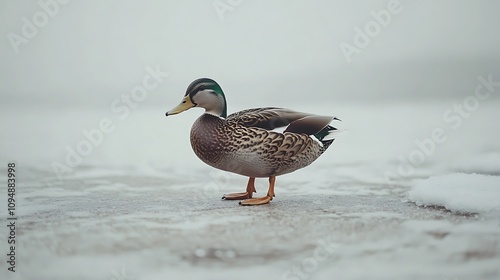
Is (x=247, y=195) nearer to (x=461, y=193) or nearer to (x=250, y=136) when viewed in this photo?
(x=250, y=136)

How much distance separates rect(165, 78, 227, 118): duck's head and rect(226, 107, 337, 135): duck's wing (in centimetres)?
6

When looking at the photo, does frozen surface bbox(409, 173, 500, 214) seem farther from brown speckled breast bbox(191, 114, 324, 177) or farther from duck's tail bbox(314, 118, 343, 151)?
brown speckled breast bbox(191, 114, 324, 177)

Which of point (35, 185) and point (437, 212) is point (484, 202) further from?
point (35, 185)

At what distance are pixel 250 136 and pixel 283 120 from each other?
14cm

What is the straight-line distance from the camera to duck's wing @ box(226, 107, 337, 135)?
198 cm

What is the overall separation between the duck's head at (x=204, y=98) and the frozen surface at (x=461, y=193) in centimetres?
74

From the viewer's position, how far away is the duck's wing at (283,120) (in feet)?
6.51

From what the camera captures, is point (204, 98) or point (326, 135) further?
point (326, 135)

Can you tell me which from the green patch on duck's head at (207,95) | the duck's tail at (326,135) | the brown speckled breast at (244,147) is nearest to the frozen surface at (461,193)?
the duck's tail at (326,135)

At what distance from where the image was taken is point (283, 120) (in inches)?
78.9

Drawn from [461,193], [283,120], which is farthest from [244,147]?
[461,193]

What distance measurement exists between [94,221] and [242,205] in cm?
49

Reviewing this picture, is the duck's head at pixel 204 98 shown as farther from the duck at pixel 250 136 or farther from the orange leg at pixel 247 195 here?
the orange leg at pixel 247 195

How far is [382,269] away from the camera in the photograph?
1.42m
